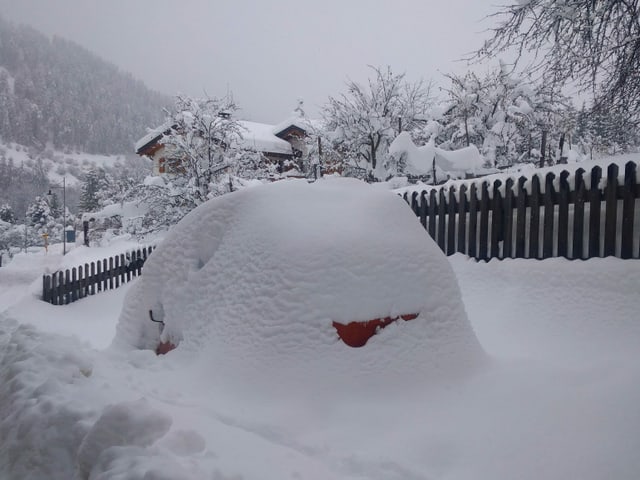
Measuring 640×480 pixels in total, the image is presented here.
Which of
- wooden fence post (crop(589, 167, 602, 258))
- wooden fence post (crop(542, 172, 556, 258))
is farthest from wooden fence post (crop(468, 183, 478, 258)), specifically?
wooden fence post (crop(589, 167, 602, 258))

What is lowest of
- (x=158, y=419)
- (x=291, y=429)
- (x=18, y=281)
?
(x=18, y=281)

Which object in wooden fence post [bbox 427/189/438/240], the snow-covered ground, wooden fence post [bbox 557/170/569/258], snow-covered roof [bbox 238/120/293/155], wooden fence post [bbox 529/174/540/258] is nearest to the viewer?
the snow-covered ground

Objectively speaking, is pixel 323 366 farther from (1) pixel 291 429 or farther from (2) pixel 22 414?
(2) pixel 22 414

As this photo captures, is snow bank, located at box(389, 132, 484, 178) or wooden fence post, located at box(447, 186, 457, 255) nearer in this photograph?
wooden fence post, located at box(447, 186, 457, 255)

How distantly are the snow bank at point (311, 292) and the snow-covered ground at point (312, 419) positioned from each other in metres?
0.04

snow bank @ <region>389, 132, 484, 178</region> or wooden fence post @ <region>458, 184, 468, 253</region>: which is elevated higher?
snow bank @ <region>389, 132, 484, 178</region>

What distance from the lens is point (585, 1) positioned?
19.5 ft

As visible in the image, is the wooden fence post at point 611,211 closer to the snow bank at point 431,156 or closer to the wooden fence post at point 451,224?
the wooden fence post at point 451,224

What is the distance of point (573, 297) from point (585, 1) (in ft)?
14.0

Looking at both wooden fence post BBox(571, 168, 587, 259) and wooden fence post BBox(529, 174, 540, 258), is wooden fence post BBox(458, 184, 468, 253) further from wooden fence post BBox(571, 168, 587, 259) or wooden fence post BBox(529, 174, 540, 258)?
wooden fence post BBox(571, 168, 587, 259)

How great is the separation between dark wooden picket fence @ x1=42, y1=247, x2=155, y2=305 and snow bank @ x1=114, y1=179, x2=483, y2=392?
9767 mm

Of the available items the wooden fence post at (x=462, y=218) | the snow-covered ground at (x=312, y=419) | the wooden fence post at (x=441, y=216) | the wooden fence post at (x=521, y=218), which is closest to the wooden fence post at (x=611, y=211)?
the wooden fence post at (x=521, y=218)

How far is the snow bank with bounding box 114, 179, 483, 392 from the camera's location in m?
2.62

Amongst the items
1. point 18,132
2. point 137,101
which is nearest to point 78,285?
point 18,132
